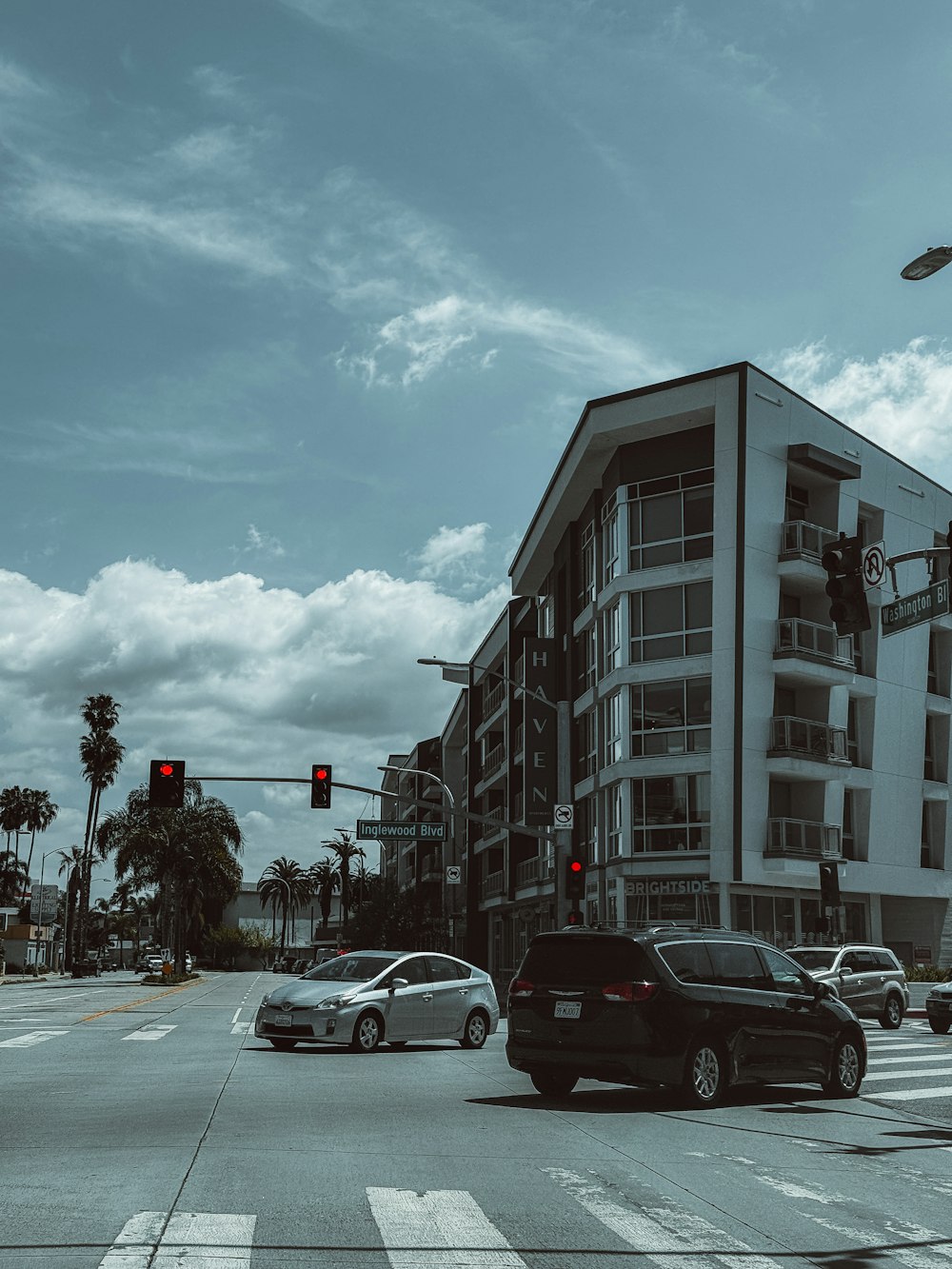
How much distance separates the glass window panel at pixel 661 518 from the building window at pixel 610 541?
955 millimetres

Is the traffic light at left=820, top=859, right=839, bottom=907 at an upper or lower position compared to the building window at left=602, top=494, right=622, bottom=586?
lower

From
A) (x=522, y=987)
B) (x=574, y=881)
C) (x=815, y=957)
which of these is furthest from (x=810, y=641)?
(x=522, y=987)

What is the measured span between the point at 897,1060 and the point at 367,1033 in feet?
25.4

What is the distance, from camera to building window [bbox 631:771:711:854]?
140ft

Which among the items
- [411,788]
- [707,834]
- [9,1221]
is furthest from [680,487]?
[411,788]

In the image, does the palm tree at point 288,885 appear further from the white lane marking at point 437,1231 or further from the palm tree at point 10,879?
the white lane marking at point 437,1231

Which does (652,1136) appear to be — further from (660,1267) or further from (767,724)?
(767,724)

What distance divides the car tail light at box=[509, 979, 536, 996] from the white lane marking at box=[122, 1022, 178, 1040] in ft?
34.8

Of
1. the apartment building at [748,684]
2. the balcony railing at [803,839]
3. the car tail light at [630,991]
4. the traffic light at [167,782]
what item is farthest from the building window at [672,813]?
the car tail light at [630,991]

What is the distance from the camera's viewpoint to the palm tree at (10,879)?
422 feet

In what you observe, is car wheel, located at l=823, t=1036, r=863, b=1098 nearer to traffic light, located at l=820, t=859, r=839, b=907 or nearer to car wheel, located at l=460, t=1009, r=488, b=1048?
car wheel, located at l=460, t=1009, r=488, b=1048

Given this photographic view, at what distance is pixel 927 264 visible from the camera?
15.1 meters

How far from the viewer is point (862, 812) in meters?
46.3

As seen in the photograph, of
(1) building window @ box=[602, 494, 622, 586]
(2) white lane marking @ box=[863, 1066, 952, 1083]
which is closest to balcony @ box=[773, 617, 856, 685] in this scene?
(1) building window @ box=[602, 494, 622, 586]
